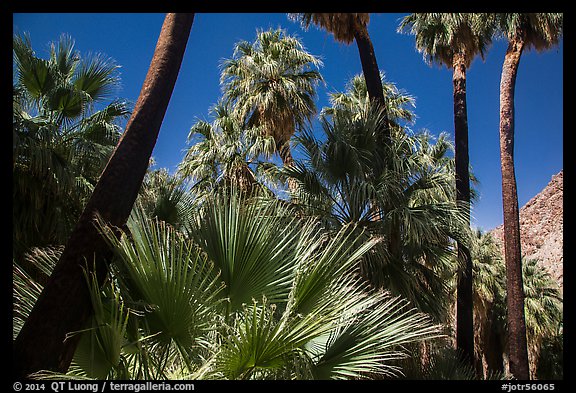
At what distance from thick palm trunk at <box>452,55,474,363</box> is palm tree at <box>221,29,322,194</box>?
4539 mm

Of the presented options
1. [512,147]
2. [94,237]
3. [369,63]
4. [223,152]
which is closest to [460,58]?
[512,147]

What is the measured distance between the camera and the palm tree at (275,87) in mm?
13602

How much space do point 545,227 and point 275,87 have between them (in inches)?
1807

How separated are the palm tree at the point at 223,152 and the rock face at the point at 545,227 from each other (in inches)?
1190

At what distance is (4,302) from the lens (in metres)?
2.53

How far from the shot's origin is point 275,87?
13695 millimetres

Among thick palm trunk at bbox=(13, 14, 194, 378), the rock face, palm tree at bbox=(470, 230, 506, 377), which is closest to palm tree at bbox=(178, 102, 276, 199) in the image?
thick palm trunk at bbox=(13, 14, 194, 378)

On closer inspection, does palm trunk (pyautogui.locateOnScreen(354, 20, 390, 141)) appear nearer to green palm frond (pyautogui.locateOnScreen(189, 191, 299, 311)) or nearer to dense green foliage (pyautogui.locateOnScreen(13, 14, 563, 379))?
dense green foliage (pyautogui.locateOnScreen(13, 14, 563, 379))

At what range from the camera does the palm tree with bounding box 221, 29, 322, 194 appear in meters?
13.6

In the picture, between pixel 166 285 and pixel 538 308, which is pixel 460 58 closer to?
pixel 538 308

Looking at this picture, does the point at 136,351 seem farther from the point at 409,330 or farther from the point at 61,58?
the point at 61,58

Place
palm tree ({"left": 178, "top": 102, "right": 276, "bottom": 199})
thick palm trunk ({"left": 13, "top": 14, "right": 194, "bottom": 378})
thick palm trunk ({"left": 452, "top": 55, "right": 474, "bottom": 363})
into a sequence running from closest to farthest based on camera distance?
thick palm trunk ({"left": 13, "top": 14, "right": 194, "bottom": 378})
thick palm trunk ({"left": 452, "top": 55, "right": 474, "bottom": 363})
palm tree ({"left": 178, "top": 102, "right": 276, "bottom": 199})
